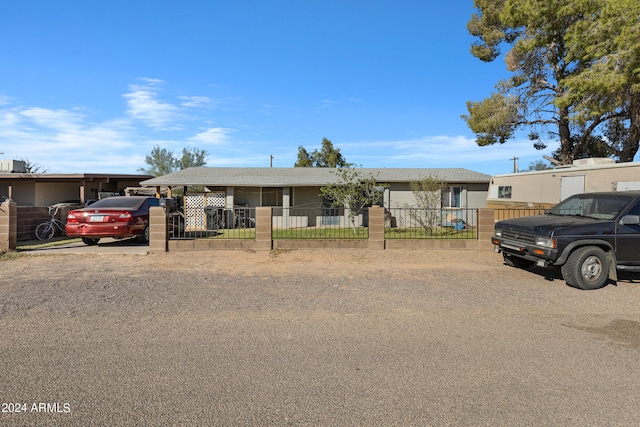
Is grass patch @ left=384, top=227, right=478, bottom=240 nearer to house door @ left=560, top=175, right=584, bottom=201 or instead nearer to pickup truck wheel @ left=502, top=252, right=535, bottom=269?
house door @ left=560, top=175, right=584, bottom=201

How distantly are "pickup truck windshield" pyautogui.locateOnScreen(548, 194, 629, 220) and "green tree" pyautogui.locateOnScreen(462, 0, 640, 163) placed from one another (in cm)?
669

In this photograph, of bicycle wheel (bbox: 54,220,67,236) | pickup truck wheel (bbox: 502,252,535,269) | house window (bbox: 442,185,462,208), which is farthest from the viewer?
house window (bbox: 442,185,462,208)

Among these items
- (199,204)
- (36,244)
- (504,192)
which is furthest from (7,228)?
(504,192)

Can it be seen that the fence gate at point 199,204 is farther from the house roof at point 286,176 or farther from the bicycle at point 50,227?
the bicycle at point 50,227

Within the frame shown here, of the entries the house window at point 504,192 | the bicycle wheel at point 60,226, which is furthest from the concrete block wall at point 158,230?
the house window at point 504,192

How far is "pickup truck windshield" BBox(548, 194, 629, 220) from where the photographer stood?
7395mm

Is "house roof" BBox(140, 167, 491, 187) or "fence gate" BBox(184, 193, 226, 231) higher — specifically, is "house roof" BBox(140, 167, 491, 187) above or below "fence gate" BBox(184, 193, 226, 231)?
above

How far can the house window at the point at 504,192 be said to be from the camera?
48.1 ft

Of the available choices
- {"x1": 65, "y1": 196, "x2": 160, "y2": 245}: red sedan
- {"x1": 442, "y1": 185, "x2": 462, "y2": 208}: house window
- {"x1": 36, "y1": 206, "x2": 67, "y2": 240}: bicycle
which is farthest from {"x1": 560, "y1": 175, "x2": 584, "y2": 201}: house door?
{"x1": 36, "y1": 206, "x2": 67, "y2": 240}: bicycle

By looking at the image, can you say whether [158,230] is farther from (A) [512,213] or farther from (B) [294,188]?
(A) [512,213]

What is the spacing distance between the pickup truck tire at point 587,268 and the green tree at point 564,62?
8.39 meters

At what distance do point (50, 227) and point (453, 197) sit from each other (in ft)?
56.9

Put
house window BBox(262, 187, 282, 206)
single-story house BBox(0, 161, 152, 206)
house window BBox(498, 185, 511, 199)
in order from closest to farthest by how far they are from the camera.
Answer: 1. house window BBox(498, 185, 511, 199)
2. house window BBox(262, 187, 282, 206)
3. single-story house BBox(0, 161, 152, 206)

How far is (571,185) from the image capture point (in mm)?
11609
